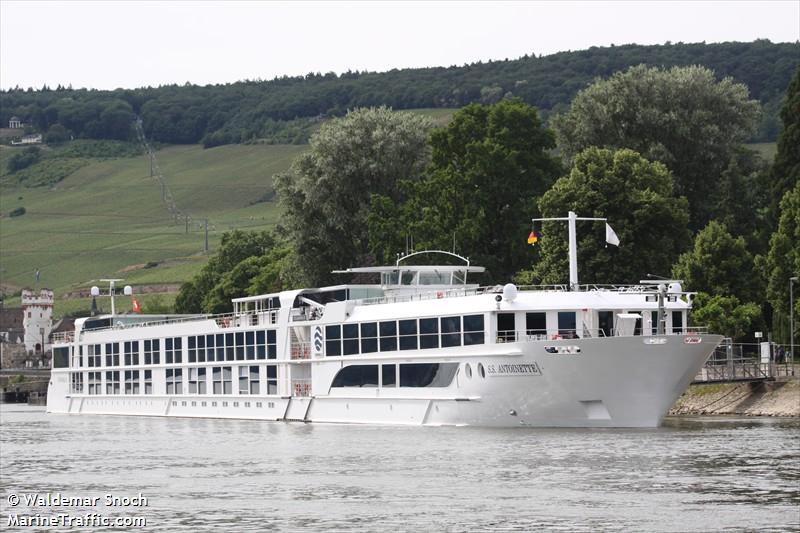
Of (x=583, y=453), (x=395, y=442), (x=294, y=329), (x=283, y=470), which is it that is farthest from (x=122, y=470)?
(x=294, y=329)

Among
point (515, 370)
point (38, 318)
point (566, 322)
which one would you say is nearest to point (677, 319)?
point (566, 322)

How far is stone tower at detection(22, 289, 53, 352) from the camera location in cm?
19775

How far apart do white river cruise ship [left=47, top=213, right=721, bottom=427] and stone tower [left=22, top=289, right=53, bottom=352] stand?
380 feet

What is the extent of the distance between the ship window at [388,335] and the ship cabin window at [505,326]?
21.0ft

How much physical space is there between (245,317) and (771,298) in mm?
25694

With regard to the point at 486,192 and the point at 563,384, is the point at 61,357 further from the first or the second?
the point at 563,384

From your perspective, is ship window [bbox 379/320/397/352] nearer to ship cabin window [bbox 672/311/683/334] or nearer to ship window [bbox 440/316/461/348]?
ship window [bbox 440/316/461/348]

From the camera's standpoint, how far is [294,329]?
242 feet

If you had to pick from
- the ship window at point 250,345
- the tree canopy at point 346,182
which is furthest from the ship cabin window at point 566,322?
the tree canopy at point 346,182

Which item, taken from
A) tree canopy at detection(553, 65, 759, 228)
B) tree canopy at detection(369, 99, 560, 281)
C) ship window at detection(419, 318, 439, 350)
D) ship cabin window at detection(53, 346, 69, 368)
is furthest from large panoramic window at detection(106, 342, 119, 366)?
ship window at detection(419, 318, 439, 350)

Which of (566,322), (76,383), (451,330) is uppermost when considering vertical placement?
(566,322)

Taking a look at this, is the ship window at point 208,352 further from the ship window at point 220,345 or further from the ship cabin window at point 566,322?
the ship cabin window at point 566,322

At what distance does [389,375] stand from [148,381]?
2560 centimetres

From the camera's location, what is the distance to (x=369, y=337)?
67062 millimetres
